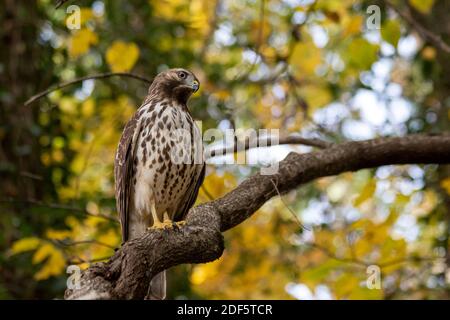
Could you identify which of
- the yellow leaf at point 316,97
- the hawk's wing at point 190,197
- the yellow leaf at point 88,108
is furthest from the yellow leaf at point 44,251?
the yellow leaf at point 316,97

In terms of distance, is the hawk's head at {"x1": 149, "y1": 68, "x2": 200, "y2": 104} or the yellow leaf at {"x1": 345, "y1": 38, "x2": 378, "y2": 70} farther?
the yellow leaf at {"x1": 345, "y1": 38, "x2": 378, "y2": 70}

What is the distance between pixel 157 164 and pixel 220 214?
827 mm

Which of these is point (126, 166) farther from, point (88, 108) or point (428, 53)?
point (428, 53)

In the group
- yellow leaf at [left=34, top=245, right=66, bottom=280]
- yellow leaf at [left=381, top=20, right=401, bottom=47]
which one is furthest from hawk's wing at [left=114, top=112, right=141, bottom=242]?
yellow leaf at [left=381, top=20, right=401, bottom=47]

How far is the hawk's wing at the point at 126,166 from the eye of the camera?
4762 millimetres

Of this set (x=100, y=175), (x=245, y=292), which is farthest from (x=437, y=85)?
(x=100, y=175)

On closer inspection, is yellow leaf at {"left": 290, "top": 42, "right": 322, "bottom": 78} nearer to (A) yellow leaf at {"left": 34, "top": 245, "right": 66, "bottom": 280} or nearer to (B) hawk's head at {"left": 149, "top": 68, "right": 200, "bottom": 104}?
(B) hawk's head at {"left": 149, "top": 68, "right": 200, "bottom": 104}

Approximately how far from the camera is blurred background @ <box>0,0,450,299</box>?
561 centimetres

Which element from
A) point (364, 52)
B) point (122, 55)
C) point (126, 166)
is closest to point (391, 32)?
point (364, 52)

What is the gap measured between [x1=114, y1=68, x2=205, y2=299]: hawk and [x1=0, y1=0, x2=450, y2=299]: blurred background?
0.44 metres

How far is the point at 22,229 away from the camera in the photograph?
5.74m

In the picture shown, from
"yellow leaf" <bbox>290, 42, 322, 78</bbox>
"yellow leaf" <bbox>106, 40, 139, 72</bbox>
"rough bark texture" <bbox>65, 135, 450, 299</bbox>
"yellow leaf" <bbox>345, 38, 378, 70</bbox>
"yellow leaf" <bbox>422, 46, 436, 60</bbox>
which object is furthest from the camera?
"yellow leaf" <bbox>422, 46, 436, 60</bbox>

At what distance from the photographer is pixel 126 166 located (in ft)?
15.8
